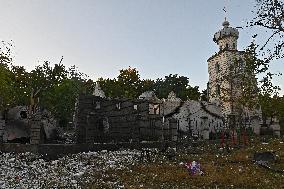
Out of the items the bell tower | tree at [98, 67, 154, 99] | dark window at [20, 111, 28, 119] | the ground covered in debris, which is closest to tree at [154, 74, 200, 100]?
tree at [98, 67, 154, 99]

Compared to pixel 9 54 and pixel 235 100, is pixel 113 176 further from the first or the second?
pixel 9 54

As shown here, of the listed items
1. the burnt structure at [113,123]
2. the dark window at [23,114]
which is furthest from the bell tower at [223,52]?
the dark window at [23,114]

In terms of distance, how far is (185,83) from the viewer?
64.1 meters

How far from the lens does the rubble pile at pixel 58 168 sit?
11.0 meters

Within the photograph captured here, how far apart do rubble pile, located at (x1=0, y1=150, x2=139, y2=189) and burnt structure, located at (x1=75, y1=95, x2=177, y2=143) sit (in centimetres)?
260

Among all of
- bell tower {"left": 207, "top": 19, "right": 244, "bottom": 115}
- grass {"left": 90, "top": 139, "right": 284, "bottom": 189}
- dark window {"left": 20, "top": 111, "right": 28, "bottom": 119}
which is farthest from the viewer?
bell tower {"left": 207, "top": 19, "right": 244, "bottom": 115}

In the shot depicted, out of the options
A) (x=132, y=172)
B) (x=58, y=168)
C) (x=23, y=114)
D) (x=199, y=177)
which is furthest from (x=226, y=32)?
(x=58, y=168)

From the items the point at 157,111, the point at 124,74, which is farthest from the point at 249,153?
the point at 124,74

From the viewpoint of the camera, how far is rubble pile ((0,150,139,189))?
36.1ft

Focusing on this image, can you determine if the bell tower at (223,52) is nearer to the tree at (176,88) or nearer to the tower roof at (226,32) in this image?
the tower roof at (226,32)

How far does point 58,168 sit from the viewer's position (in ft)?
44.2

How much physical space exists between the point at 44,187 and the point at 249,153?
11.2m

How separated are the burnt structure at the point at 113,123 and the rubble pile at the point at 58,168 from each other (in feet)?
8.54

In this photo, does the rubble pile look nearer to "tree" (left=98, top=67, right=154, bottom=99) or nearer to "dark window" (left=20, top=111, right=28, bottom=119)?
"dark window" (left=20, top=111, right=28, bottom=119)
